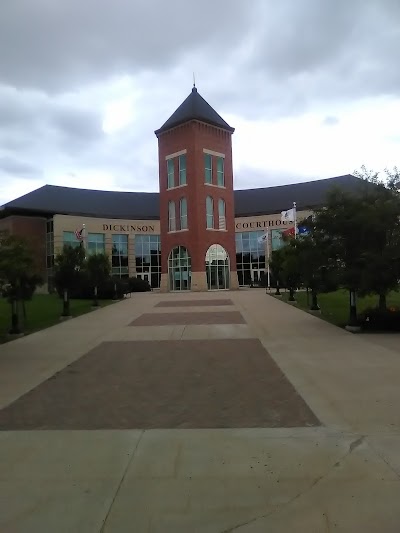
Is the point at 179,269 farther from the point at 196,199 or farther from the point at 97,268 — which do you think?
the point at 97,268

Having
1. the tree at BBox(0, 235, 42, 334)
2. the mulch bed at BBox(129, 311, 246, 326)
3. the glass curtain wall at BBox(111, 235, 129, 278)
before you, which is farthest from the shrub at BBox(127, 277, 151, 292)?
the tree at BBox(0, 235, 42, 334)

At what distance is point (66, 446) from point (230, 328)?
11717 mm

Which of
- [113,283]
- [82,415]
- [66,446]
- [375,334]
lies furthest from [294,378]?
[113,283]

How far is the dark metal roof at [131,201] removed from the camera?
61.7m

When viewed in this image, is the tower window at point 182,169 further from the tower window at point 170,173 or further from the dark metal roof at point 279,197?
the dark metal roof at point 279,197

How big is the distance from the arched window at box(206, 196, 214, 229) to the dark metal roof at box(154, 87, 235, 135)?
7830 mm

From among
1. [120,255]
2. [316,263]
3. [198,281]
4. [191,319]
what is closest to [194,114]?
[198,281]

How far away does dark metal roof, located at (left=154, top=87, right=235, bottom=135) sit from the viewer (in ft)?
167

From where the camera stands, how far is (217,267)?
5247 centimetres

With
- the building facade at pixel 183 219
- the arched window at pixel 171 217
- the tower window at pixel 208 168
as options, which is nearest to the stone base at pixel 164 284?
the building facade at pixel 183 219

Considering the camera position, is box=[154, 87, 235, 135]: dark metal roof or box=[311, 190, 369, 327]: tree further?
box=[154, 87, 235, 135]: dark metal roof

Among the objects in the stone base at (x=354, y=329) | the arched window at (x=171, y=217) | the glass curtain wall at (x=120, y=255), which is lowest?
the stone base at (x=354, y=329)

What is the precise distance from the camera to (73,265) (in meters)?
24.2

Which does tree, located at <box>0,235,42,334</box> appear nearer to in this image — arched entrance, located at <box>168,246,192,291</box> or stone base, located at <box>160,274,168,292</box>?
arched entrance, located at <box>168,246,192,291</box>
